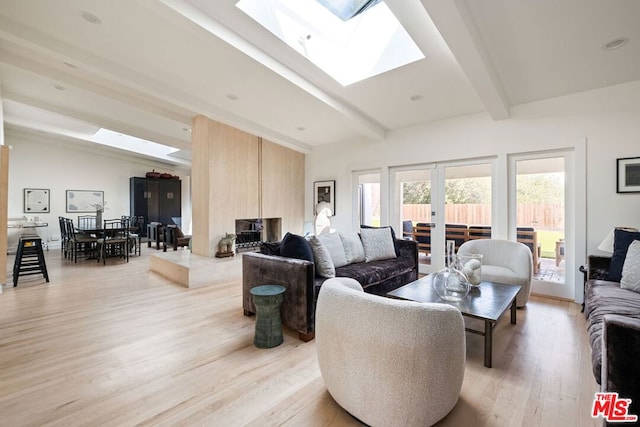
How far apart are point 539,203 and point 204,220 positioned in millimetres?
5070

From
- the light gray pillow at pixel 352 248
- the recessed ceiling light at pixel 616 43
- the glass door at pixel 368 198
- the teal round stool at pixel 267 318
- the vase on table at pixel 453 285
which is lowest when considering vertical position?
the teal round stool at pixel 267 318

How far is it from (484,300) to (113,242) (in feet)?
22.6

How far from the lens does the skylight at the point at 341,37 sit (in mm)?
2777

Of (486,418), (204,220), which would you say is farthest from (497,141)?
(204,220)

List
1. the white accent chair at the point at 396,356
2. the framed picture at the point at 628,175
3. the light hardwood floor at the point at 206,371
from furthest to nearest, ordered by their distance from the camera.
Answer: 1. the framed picture at the point at 628,175
2. the light hardwood floor at the point at 206,371
3. the white accent chair at the point at 396,356

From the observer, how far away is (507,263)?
343cm

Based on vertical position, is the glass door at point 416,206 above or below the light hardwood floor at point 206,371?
above

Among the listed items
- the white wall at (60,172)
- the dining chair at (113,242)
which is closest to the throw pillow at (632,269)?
the dining chair at (113,242)

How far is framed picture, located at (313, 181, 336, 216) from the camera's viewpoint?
19.6ft

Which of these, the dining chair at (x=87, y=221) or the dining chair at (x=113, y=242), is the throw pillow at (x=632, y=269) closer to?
the dining chair at (x=113, y=242)

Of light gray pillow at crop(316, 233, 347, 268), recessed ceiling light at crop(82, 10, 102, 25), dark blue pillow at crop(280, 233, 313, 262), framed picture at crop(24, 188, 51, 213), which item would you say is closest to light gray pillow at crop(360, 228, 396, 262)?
light gray pillow at crop(316, 233, 347, 268)

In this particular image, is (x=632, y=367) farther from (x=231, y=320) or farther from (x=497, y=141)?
(x=497, y=141)

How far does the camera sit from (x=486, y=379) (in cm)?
193

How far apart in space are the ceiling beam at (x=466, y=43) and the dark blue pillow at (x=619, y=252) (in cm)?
189
